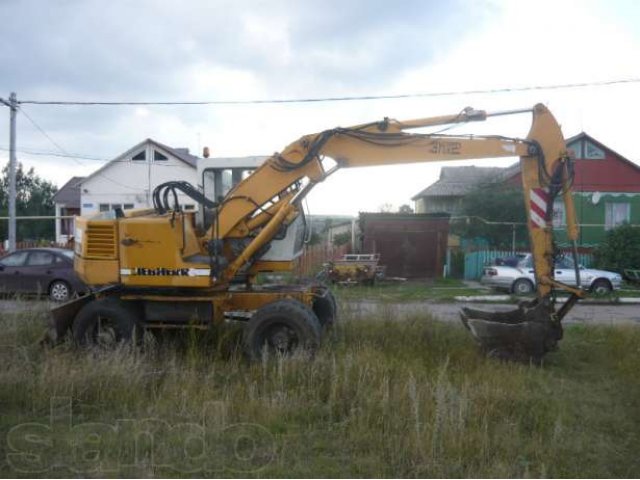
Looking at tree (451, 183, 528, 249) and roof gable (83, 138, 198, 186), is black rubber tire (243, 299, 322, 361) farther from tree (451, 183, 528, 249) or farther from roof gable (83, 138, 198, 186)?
roof gable (83, 138, 198, 186)

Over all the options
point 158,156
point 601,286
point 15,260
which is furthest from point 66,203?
point 601,286

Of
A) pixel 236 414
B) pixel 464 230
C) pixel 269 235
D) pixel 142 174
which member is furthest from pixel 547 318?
pixel 142 174

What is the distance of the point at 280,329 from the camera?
8.40m

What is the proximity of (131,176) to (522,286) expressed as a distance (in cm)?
2636

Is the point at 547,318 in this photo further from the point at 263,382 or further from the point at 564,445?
the point at 263,382

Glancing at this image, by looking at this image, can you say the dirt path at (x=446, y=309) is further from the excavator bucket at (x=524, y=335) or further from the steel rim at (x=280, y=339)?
the steel rim at (x=280, y=339)

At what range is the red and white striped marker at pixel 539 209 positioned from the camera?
8820 millimetres

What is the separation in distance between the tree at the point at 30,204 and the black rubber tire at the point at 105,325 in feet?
131

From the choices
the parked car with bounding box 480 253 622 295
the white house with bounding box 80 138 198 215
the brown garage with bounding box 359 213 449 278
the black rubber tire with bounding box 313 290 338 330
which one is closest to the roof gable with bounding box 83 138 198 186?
the white house with bounding box 80 138 198 215

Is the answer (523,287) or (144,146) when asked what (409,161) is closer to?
(523,287)

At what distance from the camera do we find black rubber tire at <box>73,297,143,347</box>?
8.80m

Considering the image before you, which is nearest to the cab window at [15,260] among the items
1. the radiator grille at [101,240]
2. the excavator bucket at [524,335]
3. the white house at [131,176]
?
the radiator grille at [101,240]

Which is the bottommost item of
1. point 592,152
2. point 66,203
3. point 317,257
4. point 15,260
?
point 317,257

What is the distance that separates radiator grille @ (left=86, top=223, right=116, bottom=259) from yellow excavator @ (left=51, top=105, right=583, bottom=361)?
0.01m
